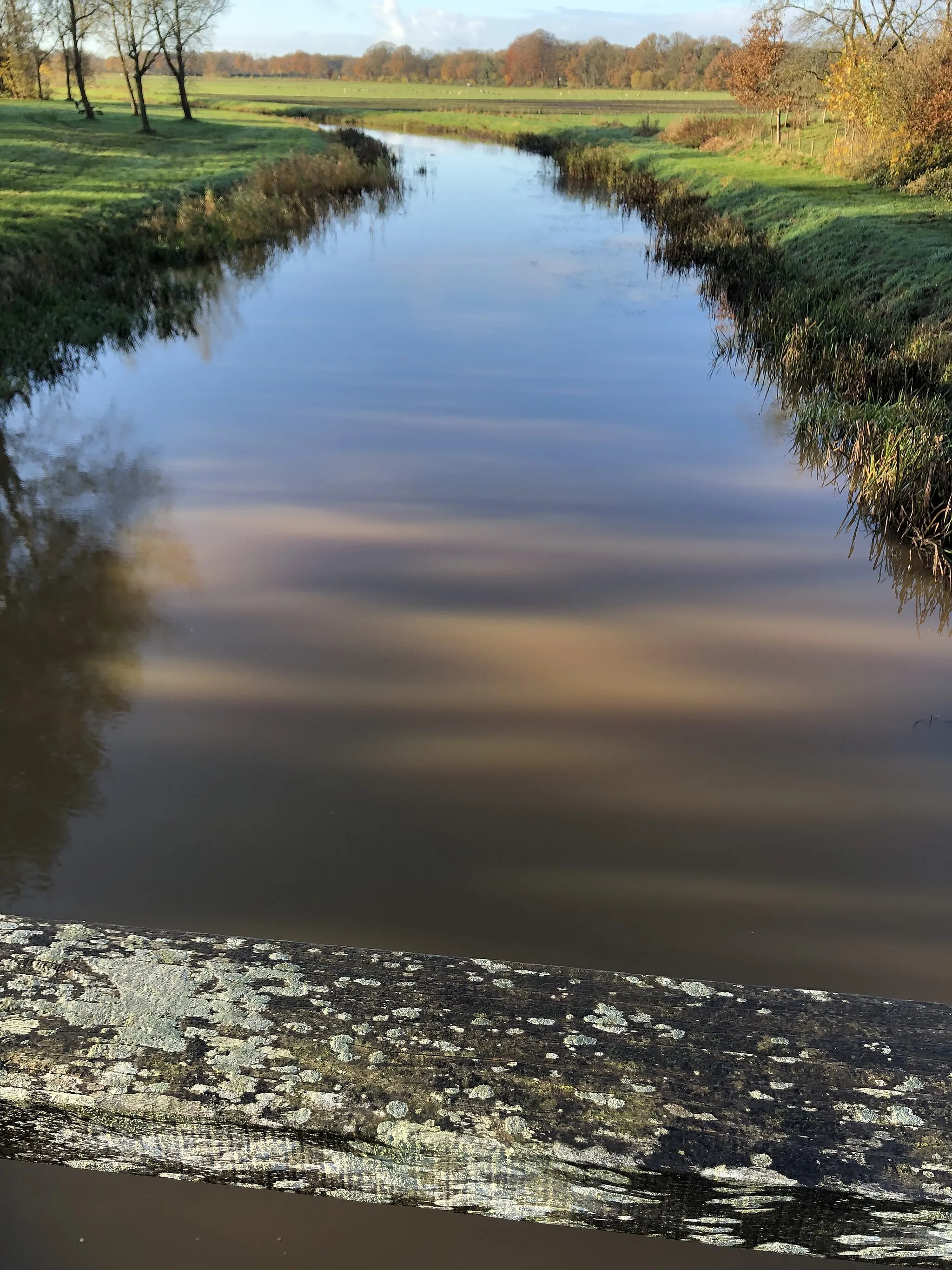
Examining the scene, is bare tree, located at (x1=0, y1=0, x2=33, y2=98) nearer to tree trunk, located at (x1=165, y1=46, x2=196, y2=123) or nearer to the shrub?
tree trunk, located at (x1=165, y1=46, x2=196, y2=123)

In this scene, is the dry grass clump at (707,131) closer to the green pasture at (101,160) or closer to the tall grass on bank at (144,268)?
the green pasture at (101,160)

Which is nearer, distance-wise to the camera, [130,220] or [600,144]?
[130,220]

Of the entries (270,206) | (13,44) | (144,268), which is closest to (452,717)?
(144,268)

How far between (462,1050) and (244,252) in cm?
1860

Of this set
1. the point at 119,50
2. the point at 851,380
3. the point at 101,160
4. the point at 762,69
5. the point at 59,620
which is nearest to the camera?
the point at 59,620

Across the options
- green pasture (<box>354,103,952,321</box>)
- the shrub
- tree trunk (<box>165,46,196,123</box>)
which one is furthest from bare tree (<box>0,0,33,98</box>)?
the shrub

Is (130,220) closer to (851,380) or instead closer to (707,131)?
(851,380)

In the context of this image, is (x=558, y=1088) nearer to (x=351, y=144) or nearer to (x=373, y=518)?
(x=373, y=518)

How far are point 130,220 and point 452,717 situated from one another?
53.7ft

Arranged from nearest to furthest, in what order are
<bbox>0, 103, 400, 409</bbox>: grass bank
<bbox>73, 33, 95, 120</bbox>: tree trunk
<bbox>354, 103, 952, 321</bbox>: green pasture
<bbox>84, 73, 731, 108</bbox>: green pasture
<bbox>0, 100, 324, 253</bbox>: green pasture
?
1. <bbox>0, 103, 400, 409</bbox>: grass bank
2. <bbox>354, 103, 952, 321</bbox>: green pasture
3. <bbox>0, 100, 324, 253</bbox>: green pasture
4. <bbox>73, 33, 95, 120</bbox>: tree trunk
5. <bbox>84, 73, 731, 108</bbox>: green pasture

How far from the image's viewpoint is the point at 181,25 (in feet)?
136

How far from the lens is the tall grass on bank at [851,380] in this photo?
666cm

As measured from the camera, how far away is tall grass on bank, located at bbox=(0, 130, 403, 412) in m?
10.7

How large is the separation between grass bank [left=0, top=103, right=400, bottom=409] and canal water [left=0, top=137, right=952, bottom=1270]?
281 cm
